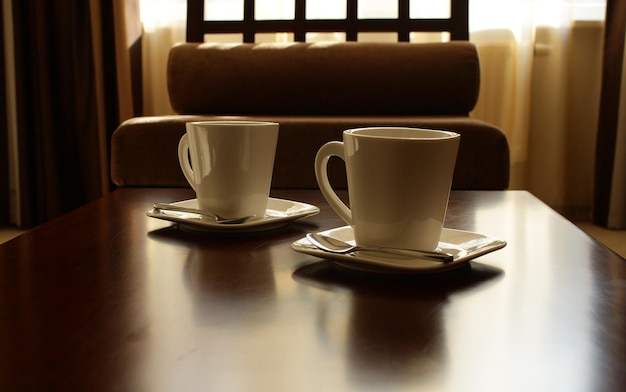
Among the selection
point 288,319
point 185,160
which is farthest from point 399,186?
point 185,160

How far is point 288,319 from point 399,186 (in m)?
0.16

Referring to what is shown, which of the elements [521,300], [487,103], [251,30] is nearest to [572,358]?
[521,300]

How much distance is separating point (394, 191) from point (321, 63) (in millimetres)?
1606

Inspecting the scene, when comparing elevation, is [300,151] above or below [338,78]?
below

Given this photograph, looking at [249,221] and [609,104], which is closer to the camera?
[249,221]

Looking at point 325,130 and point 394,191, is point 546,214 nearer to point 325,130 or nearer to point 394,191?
point 394,191

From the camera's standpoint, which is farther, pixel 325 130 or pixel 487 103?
pixel 487 103

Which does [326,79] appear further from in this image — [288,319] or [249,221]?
[288,319]

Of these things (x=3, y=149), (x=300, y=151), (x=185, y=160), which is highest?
(x=185, y=160)

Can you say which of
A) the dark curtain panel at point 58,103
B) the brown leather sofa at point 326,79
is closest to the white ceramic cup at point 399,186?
the brown leather sofa at point 326,79

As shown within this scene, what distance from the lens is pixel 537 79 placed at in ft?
8.54

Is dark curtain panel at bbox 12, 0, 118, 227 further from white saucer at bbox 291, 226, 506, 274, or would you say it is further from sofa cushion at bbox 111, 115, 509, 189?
white saucer at bbox 291, 226, 506, 274

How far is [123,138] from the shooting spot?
1.70 meters

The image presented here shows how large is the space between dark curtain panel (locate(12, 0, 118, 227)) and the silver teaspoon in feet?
6.86
